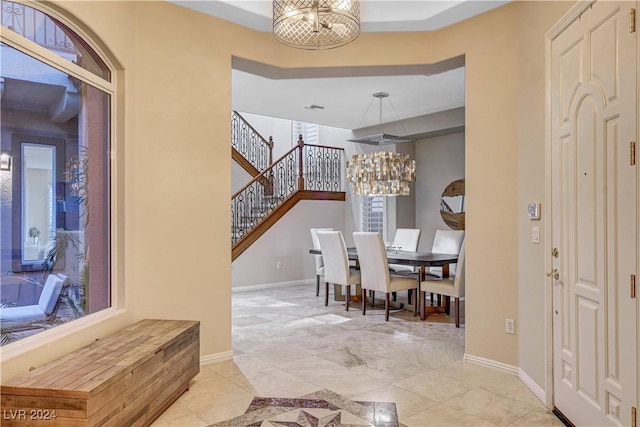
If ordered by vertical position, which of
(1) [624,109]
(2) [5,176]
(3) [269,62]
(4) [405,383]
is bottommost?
(4) [405,383]

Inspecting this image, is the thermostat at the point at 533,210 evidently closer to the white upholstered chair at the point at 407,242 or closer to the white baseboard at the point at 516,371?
the white baseboard at the point at 516,371

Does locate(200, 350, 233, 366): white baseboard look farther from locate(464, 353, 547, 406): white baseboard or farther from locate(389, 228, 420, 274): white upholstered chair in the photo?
locate(389, 228, 420, 274): white upholstered chair

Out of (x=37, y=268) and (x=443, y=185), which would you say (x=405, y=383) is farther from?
(x=443, y=185)

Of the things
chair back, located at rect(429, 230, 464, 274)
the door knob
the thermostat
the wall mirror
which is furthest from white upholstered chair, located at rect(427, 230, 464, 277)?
the wall mirror

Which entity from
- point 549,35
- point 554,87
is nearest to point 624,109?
point 554,87

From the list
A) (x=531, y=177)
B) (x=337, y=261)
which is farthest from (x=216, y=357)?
(x=531, y=177)

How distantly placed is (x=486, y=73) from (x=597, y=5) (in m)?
1.32

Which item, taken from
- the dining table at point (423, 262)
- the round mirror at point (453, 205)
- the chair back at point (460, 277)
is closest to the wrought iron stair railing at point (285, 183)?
the round mirror at point (453, 205)

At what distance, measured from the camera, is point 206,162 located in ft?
12.0

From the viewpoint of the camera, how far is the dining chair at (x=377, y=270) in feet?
16.8

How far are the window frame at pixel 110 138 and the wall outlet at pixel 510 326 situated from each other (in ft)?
9.76

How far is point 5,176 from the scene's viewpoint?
226cm

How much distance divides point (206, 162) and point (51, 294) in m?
1.57

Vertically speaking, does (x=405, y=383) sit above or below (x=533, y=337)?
below
